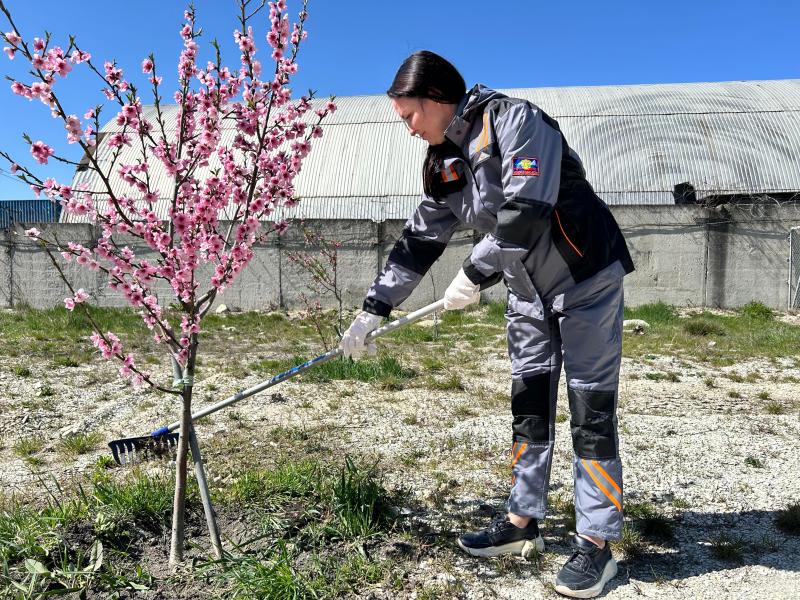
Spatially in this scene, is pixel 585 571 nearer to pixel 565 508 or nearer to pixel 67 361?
pixel 565 508

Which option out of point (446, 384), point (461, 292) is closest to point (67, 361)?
point (446, 384)

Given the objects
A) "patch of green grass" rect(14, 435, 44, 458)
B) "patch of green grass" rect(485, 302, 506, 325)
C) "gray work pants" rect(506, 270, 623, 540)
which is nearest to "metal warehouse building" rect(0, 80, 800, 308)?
"patch of green grass" rect(485, 302, 506, 325)

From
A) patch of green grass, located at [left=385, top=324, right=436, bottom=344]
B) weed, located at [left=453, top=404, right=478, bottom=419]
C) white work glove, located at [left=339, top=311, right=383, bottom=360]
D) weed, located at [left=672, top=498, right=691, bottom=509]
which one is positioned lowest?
weed, located at [left=672, top=498, right=691, bottom=509]

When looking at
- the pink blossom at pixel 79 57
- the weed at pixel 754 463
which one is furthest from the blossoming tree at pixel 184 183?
the weed at pixel 754 463

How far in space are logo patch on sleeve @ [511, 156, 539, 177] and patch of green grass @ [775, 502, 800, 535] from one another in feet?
7.21

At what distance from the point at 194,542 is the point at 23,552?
0.66 m

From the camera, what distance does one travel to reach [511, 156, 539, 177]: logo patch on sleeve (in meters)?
2.29

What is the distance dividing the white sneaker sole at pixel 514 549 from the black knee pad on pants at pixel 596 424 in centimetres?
53

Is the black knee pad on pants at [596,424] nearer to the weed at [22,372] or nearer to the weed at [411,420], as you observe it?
the weed at [411,420]

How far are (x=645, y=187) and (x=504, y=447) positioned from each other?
13.0m

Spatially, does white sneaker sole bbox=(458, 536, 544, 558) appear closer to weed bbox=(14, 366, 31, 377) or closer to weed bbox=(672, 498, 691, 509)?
weed bbox=(672, 498, 691, 509)

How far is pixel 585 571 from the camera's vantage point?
251 centimetres

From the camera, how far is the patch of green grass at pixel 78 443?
4312 millimetres

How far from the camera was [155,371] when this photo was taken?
713 centimetres
